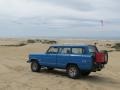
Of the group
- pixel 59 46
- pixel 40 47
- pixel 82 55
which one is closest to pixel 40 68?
pixel 59 46

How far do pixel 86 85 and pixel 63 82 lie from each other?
1.19 metres

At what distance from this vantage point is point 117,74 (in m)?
18.5

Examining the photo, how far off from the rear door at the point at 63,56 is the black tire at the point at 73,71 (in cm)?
39

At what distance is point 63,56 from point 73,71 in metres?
1.08

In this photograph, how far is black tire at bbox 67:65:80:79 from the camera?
16172 millimetres

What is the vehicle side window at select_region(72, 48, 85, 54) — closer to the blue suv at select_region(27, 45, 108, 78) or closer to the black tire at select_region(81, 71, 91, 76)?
the blue suv at select_region(27, 45, 108, 78)

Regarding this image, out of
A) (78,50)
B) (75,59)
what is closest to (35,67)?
(75,59)

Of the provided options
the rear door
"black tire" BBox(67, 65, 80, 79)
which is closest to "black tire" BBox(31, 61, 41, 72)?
the rear door

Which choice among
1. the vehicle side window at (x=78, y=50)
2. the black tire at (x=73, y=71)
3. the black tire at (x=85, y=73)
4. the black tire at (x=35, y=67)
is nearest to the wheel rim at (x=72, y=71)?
the black tire at (x=73, y=71)

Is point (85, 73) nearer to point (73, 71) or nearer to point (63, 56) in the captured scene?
point (73, 71)

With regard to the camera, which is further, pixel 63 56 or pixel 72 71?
pixel 63 56

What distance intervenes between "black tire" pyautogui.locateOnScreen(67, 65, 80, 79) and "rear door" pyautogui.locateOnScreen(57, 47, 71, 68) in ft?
1.28

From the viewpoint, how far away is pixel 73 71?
1638cm

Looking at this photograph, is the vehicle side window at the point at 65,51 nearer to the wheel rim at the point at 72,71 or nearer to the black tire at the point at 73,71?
the black tire at the point at 73,71
